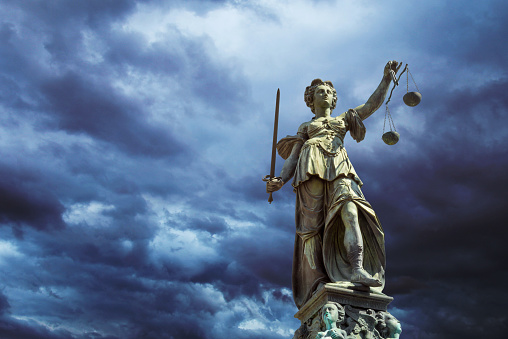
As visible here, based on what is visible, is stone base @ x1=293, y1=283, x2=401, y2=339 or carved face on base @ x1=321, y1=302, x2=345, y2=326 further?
stone base @ x1=293, y1=283, x2=401, y2=339

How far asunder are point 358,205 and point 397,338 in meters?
2.35

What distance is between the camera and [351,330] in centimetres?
881

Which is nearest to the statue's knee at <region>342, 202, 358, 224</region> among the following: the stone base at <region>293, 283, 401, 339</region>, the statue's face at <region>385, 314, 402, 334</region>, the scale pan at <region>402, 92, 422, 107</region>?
the stone base at <region>293, 283, 401, 339</region>

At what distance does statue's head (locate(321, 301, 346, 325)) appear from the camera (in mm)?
8719

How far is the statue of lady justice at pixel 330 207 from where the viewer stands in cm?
977

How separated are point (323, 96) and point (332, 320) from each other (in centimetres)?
490

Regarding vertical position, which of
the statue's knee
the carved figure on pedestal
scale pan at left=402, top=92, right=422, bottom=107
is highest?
scale pan at left=402, top=92, right=422, bottom=107

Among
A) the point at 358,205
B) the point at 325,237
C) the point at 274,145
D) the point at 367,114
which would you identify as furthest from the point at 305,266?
the point at 367,114

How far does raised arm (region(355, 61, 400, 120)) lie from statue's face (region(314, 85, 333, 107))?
611 millimetres

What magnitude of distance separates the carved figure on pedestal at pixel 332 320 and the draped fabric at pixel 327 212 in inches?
24.0

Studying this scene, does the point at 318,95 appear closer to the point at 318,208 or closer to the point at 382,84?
the point at 382,84

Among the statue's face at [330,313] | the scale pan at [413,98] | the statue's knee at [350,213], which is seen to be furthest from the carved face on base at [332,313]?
the scale pan at [413,98]

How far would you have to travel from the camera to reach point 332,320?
28.5 ft

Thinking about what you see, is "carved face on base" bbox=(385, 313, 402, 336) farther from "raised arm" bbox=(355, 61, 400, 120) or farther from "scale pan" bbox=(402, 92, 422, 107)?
"raised arm" bbox=(355, 61, 400, 120)
